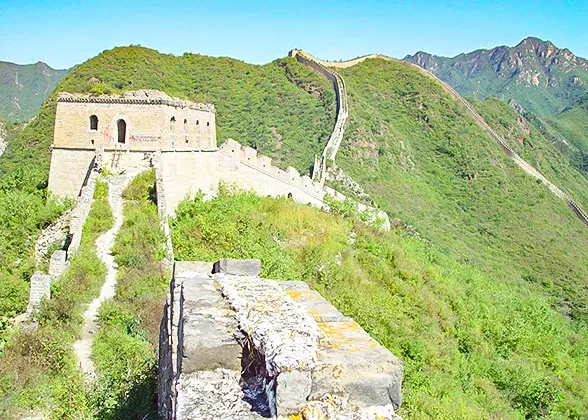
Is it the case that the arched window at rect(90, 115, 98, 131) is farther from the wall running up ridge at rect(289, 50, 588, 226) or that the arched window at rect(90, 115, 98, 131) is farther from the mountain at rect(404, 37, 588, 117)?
the mountain at rect(404, 37, 588, 117)

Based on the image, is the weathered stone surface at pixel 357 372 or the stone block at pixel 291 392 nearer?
the stone block at pixel 291 392

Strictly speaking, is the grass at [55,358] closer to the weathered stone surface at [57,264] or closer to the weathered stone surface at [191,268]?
the weathered stone surface at [57,264]

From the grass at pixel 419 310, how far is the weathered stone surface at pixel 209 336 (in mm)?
5584

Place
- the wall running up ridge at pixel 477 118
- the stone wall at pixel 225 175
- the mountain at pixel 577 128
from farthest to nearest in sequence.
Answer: the mountain at pixel 577 128, the wall running up ridge at pixel 477 118, the stone wall at pixel 225 175

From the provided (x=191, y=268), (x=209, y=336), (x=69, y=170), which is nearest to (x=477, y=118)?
(x=69, y=170)

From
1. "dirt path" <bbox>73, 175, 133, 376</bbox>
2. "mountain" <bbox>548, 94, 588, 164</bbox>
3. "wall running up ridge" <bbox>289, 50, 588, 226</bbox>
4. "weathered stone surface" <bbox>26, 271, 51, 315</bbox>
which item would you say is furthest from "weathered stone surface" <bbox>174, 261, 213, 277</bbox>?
"mountain" <bbox>548, 94, 588, 164</bbox>

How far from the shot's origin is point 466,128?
50469 mm

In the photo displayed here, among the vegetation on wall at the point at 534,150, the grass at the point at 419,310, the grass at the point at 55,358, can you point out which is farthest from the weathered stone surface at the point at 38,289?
the vegetation on wall at the point at 534,150

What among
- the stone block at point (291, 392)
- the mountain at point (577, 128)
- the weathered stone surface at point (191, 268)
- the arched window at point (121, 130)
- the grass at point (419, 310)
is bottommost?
the grass at point (419, 310)

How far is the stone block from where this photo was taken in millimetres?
2762

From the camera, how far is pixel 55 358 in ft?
26.9

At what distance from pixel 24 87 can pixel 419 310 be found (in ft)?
311

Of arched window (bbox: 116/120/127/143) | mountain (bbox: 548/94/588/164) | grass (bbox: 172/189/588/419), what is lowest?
→ grass (bbox: 172/189/588/419)

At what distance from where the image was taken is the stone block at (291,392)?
9.06 feet
